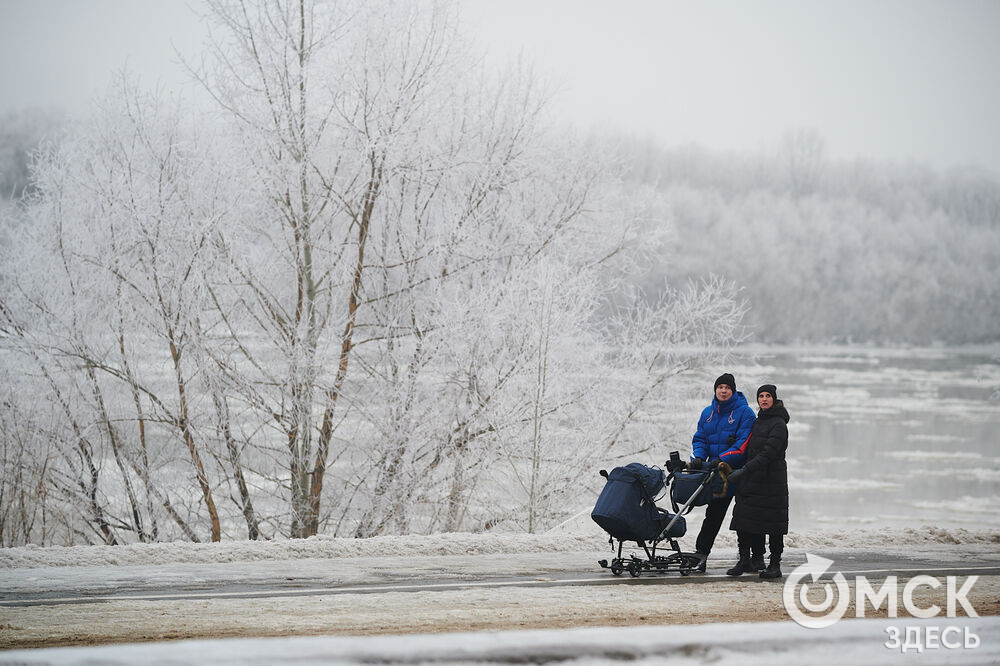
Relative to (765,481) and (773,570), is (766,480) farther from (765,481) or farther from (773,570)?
(773,570)

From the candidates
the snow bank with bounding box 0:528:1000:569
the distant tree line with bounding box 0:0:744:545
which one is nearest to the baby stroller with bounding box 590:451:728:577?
the snow bank with bounding box 0:528:1000:569

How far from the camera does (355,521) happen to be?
1731cm

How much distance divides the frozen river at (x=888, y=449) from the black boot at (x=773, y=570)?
9.57 metres

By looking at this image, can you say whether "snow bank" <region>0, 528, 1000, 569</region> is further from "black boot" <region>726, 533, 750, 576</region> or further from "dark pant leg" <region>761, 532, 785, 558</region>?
"dark pant leg" <region>761, 532, 785, 558</region>

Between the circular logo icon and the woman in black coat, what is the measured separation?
0.34 meters

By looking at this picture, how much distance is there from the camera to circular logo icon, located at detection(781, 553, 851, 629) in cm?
642

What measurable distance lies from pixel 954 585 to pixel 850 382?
68.5 m

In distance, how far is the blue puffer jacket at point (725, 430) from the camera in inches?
320

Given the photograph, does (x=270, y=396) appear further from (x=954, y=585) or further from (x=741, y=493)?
(x=954, y=585)

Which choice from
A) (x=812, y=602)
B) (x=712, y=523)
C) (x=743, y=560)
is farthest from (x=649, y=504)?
(x=812, y=602)

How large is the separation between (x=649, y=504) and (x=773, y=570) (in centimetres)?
131

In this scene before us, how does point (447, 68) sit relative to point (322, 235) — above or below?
above

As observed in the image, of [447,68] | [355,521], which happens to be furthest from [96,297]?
[447,68]

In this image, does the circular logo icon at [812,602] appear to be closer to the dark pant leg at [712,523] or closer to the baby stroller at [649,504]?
the dark pant leg at [712,523]
